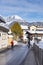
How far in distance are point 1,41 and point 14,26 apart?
61843 mm

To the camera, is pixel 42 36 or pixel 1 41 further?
pixel 42 36

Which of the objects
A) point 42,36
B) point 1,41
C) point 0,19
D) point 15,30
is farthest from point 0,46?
point 15,30

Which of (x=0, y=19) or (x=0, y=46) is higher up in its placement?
(x=0, y=19)

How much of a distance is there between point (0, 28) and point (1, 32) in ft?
5.85

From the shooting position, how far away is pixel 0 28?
4438 cm

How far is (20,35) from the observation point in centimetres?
10944

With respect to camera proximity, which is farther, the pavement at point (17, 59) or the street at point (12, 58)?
the street at point (12, 58)

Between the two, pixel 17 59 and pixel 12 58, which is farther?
pixel 12 58

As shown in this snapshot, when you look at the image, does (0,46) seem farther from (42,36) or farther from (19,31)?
(19,31)

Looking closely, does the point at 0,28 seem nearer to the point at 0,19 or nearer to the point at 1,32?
the point at 1,32

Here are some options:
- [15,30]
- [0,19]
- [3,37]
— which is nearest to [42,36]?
[15,30]

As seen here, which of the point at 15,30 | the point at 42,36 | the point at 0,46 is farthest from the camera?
the point at 15,30

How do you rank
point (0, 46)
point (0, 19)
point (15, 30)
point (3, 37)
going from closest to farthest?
point (0, 19), point (0, 46), point (3, 37), point (15, 30)

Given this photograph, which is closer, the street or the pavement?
the pavement
